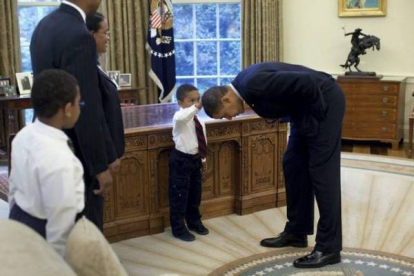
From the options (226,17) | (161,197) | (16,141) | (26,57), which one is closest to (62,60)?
(16,141)

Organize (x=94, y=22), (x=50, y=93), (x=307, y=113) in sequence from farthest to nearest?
(x=307, y=113)
(x=94, y=22)
(x=50, y=93)

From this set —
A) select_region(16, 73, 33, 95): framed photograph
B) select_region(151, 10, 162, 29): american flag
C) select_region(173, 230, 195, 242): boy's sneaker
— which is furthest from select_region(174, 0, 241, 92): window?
select_region(173, 230, 195, 242): boy's sneaker

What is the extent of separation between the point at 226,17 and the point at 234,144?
12.8 feet

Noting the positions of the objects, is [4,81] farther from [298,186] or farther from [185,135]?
[298,186]

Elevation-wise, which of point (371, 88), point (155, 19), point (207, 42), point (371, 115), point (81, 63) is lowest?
point (371, 115)

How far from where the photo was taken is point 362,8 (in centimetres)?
734

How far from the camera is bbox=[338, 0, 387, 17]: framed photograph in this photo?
7.25 m

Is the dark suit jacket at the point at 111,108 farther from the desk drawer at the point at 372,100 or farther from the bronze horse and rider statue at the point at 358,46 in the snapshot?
the bronze horse and rider statue at the point at 358,46

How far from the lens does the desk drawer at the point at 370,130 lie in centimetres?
691

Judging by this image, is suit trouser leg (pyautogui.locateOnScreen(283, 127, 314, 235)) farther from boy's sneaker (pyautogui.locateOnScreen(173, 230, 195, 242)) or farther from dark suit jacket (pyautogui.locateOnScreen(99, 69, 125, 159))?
dark suit jacket (pyautogui.locateOnScreen(99, 69, 125, 159))

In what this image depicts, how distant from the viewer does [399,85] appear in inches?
267

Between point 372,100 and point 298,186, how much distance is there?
11.8 feet

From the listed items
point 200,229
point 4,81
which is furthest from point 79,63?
point 4,81

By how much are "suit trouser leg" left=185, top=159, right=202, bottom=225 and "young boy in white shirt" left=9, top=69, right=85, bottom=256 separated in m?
2.01
